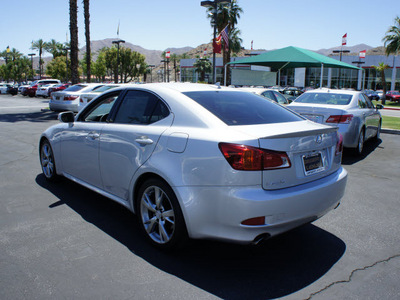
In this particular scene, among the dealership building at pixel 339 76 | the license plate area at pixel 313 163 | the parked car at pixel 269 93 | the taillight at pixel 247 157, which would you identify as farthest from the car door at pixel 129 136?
the dealership building at pixel 339 76

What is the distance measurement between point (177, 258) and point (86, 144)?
1913mm

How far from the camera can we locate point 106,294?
270cm

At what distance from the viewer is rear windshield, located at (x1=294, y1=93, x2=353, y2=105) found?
336 inches

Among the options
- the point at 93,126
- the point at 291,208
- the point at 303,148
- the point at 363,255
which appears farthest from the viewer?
the point at 93,126

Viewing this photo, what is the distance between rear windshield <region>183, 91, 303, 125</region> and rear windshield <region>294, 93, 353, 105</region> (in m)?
5.14

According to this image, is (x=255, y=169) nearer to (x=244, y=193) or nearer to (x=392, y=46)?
(x=244, y=193)

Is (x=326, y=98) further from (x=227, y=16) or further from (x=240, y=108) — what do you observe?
(x=227, y=16)

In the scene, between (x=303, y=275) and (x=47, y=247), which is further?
(x=47, y=247)

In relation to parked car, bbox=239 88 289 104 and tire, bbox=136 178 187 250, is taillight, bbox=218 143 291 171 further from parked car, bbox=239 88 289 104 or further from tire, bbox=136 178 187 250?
parked car, bbox=239 88 289 104

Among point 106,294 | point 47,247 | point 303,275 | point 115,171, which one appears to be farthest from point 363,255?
point 47,247

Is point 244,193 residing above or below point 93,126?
below

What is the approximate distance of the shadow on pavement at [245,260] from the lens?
285cm

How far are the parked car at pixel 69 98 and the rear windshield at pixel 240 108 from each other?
44.7 feet

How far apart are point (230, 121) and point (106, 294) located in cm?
177
